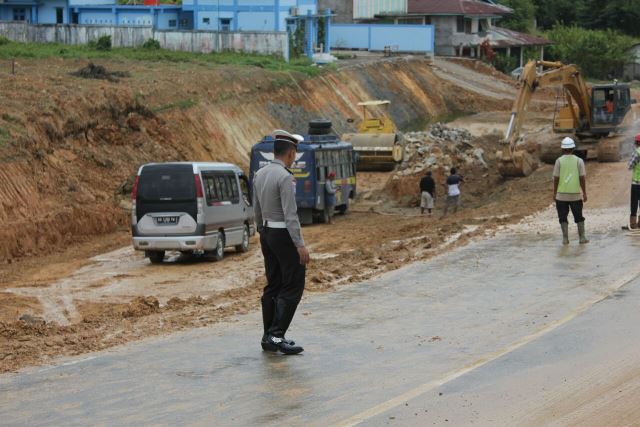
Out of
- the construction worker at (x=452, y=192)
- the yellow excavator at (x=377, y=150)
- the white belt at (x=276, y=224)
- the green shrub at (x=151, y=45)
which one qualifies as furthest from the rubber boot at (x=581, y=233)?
the green shrub at (x=151, y=45)

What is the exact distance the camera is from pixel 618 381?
971 centimetres

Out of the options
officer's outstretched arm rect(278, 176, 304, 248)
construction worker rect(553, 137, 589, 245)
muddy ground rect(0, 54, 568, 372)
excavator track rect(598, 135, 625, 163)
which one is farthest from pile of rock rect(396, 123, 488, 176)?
officer's outstretched arm rect(278, 176, 304, 248)

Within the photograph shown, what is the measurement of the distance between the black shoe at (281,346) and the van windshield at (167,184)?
1232 cm

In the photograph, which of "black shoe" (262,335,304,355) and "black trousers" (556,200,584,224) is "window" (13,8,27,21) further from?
"black shoe" (262,335,304,355)

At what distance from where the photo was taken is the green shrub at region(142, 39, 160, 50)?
53.3 m

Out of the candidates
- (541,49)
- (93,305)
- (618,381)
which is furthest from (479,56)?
(618,381)

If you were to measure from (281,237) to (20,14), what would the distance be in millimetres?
58557

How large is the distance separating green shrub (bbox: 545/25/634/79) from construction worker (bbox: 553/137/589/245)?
211 ft

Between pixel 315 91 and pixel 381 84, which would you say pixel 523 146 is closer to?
pixel 315 91

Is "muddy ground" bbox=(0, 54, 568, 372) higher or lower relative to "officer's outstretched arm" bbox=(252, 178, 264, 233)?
lower

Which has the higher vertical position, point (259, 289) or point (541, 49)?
point (541, 49)

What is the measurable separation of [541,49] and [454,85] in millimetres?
20001

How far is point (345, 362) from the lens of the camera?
34.7ft

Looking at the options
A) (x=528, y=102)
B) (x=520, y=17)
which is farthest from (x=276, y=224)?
(x=520, y=17)
